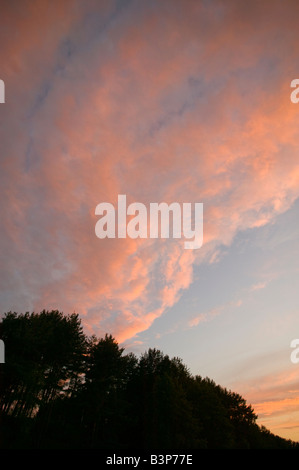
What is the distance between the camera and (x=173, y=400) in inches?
1666

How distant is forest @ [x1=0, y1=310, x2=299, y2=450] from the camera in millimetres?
31281

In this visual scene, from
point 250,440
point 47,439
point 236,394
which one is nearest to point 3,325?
point 47,439

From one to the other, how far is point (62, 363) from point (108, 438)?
15.1 m

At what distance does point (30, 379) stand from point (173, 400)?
2522cm

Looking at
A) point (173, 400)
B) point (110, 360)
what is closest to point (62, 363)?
point (110, 360)

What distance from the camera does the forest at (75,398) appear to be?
31281 millimetres

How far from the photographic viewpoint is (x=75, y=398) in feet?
125

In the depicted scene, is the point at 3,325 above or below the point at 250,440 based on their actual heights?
above

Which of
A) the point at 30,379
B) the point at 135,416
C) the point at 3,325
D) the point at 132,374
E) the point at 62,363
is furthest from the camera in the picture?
the point at 132,374

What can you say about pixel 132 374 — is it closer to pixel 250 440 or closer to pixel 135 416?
pixel 135 416

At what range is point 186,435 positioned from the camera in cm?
4044

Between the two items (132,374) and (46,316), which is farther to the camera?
(132,374)

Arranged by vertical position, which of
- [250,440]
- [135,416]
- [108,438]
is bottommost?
[250,440]

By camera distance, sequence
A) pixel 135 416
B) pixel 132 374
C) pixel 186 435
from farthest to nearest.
Answer: pixel 132 374 < pixel 135 416 < pixel 186 435
